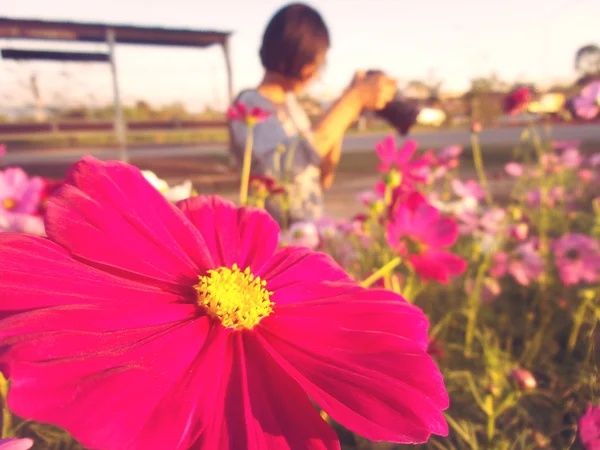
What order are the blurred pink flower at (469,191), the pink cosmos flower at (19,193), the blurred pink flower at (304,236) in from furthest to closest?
the blurred pink flower at (469,191)
the blurred pink flower at (304,236)
the pink cosmos flower at (19,193)

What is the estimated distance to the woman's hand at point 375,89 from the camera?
2.34ft

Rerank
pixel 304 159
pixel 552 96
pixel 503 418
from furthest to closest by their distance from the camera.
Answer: pixel 552 96
pixel 304 159
pixel 503 418

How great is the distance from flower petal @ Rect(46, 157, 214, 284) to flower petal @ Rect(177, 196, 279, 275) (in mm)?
16

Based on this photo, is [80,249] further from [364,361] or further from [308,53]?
[308,53]

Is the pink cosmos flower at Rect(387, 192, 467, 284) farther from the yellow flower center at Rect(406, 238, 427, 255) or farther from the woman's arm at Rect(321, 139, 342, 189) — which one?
the woman's arm at Rect(321, 139, 342, 189)

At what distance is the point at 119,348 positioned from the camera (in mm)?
160

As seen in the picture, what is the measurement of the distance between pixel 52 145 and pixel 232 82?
4.56 m

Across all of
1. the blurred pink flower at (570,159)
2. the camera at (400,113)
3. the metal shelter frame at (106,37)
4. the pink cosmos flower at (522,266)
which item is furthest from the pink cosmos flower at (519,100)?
the metal shelter frame at (106,37)

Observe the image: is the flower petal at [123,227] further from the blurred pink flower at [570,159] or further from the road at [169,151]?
the road at [169,151]

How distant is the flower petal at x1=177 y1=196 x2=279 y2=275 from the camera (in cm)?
24

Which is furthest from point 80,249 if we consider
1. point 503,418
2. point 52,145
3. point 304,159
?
point 52,145

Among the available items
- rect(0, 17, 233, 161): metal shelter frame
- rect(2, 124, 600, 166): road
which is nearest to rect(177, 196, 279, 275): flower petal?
rect(0, 17, 233, 161): metal shelter frame

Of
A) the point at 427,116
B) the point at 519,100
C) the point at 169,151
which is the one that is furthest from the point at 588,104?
the point at 169,151

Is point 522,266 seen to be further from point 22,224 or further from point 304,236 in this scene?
point 22,224
